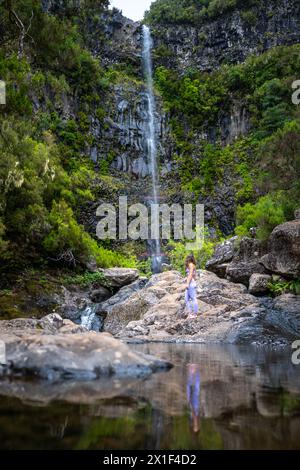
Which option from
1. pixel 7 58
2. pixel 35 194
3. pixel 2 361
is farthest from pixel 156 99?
pixel 2 361

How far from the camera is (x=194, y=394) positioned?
3152 millimetres

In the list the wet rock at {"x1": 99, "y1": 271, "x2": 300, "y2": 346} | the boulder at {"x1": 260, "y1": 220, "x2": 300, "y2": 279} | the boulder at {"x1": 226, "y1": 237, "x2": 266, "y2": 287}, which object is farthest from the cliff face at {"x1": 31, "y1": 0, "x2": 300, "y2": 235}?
the boulder at {"x1": 260, "y1": 220, "x2": 300, "y2": 279}

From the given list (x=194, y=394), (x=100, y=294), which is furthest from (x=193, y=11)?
(x=194, y=394)

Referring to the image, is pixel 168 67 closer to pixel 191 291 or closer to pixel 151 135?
pixel 151 135

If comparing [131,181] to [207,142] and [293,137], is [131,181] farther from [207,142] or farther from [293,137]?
[293,137]

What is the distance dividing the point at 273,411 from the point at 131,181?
1359 inches

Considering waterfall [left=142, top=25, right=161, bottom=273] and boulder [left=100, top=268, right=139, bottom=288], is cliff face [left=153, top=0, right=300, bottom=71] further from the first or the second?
boulder [left=100, top=268, right=139, bottom=288]

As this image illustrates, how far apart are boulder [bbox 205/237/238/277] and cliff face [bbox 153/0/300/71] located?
3574 cm

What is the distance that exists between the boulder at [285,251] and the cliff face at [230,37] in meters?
39.1

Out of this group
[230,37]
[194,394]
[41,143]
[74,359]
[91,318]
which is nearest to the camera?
[194,394]

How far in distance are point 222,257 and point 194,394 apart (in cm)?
1347

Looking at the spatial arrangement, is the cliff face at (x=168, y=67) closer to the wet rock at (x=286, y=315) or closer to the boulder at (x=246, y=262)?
the boulder at (x=246, y=262)

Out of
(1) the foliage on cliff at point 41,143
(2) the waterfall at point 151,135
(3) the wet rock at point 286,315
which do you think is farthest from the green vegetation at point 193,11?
(3) the wet rock at point 286,315

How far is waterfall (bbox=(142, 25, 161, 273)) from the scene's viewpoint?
101 feet
